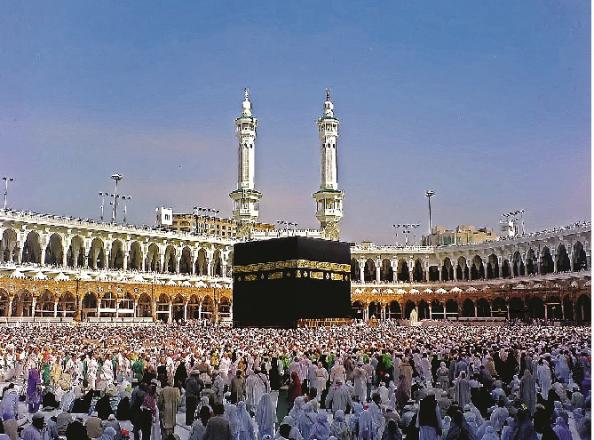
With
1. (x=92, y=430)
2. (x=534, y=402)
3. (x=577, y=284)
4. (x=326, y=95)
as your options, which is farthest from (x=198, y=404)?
(x=326, y=95)

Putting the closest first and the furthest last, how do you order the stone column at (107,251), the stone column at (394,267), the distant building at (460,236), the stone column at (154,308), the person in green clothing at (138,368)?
1. the person in green clothing at (138,368)
2. the stone column at (154,308)
3. the stone column at (107,251)
4. the stone column at (394,267)
5. the distant building at (460,236)

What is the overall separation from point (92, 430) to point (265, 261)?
22.9 metres

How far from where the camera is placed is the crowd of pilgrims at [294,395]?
5555 millimetres

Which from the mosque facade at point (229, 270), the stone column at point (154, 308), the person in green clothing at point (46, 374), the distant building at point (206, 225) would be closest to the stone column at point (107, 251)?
the mosque facade at point (229, 270)

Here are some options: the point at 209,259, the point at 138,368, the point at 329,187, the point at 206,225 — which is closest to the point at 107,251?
the point at 209,259

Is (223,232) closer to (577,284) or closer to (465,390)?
(577,284)

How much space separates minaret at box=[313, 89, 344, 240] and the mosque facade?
7 cm

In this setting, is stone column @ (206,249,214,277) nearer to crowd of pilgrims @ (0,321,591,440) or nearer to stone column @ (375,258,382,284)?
stone column @ (375,258,382,284)

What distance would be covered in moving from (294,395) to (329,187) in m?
34.5

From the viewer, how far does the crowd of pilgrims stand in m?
5.55

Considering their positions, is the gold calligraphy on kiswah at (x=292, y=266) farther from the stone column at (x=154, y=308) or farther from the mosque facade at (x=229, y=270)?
the mosque facade at (x=229, y=270)

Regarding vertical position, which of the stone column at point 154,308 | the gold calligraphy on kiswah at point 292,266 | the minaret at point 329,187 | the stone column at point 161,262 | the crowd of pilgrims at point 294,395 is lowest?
the crowd of pilgrims at point 294,395

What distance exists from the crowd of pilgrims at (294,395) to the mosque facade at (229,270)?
18181mm

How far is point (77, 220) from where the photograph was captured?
33969 mm
